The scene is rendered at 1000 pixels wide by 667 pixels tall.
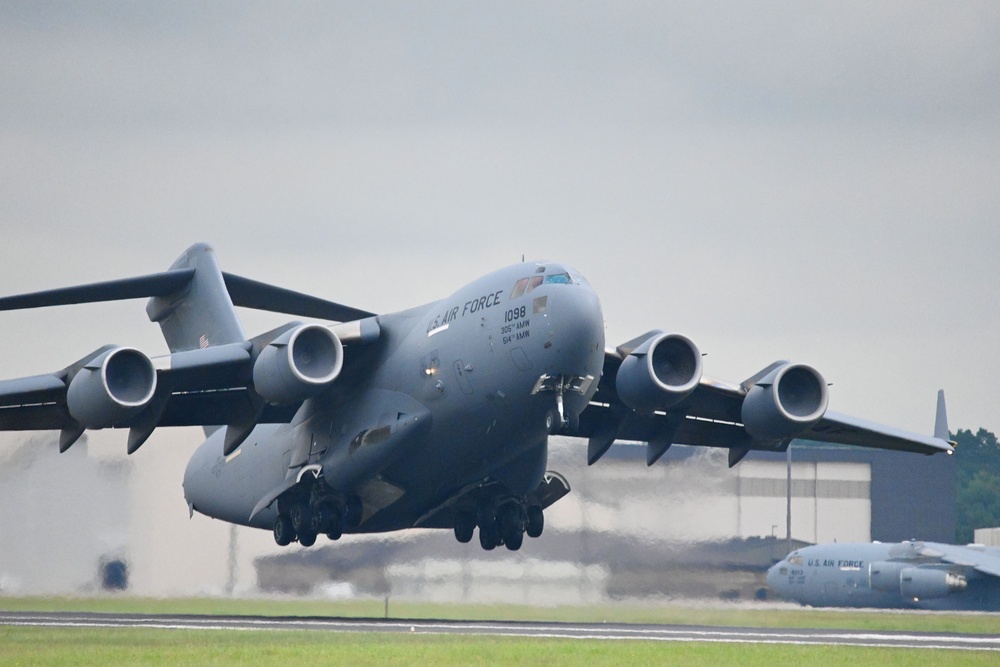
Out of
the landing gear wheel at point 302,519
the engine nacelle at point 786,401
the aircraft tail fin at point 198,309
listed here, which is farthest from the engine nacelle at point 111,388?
the engine nacelle at point 786,401

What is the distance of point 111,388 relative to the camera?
65.1 feet

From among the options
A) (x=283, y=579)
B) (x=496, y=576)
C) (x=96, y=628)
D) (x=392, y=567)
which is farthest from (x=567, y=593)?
(x=96, y=628)

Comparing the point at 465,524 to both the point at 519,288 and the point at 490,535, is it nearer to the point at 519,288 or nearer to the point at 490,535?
the point at 490,535

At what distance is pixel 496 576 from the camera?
2644cm

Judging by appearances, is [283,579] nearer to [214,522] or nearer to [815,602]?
[214,522]

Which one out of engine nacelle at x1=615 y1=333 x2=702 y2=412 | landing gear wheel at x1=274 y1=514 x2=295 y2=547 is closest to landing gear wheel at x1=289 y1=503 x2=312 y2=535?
landing gear wheel at x1=274 y1=514 x2=295 y2=547

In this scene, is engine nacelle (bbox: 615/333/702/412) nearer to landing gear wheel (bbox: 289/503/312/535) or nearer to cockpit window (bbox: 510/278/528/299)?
cockpit window (bbox: 510/278/528/299)

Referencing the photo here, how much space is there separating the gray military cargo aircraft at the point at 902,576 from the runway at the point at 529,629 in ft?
25.8

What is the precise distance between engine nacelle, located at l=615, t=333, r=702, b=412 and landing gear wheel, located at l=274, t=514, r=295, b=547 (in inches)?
230

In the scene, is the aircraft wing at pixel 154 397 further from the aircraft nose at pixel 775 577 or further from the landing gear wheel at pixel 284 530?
the aircraft nose at pixel 775 577

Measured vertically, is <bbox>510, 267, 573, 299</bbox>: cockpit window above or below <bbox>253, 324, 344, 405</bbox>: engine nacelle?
above

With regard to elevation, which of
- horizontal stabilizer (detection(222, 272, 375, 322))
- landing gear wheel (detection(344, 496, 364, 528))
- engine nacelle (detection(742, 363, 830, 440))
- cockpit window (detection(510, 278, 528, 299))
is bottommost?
landing gear wheel (detection(344, 496, 364, 528))

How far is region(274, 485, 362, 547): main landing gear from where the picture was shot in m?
22.6

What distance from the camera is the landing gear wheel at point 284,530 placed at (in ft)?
75.3
